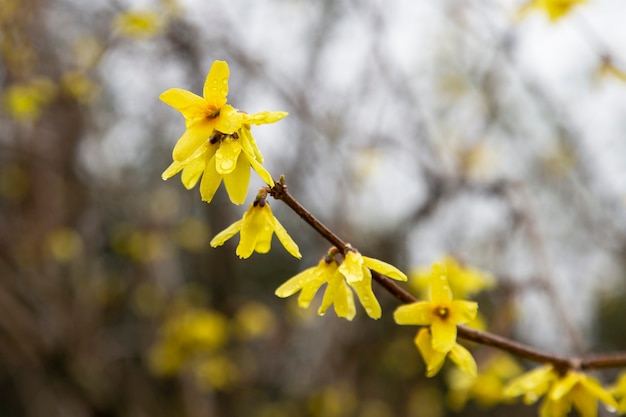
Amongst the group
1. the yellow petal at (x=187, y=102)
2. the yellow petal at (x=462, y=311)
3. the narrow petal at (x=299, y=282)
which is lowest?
the yellow petal at (x=462, y=311)

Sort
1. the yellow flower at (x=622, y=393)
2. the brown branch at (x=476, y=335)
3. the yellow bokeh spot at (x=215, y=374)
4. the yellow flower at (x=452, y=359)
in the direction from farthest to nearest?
the yellow bokeh spot at (x=215, y=374), the yellow flower at (x=622, y=393), the yellow flower at (x=452, y=359), the brown branch at (x=476, y=335)

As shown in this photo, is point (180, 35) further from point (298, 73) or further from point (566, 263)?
point (566, 263)

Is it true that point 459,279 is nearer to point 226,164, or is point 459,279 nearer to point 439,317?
point 439,317

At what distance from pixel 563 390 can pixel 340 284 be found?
450 mm

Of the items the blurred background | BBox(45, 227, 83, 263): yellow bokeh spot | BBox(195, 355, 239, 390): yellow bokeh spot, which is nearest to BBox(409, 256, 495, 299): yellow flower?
the blurred background

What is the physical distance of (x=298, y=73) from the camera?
12.2 feet

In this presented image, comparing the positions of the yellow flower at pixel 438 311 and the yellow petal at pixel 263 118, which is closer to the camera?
the yellow petal at pixel 263 118

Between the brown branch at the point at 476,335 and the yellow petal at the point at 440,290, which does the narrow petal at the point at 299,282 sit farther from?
the yellow petal at the point at 440,290

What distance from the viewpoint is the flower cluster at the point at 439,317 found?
0.97 meters

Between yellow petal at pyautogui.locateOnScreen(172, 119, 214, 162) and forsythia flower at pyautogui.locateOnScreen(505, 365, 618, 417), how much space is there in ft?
2.45

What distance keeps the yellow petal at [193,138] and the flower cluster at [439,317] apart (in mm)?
434

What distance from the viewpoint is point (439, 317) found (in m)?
1.00

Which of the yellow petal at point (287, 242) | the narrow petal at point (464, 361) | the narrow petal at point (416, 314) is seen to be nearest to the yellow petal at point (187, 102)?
the yellow petal at point (287, 242)

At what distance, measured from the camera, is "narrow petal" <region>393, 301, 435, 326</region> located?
989 mm
